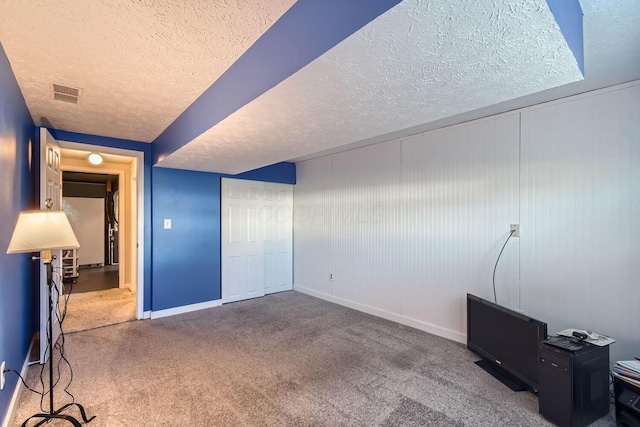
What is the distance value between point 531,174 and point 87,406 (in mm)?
3999

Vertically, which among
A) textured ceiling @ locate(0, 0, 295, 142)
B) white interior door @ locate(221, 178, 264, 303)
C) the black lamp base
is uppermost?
textured ceiling @ locate(0, 0, 295, 142)

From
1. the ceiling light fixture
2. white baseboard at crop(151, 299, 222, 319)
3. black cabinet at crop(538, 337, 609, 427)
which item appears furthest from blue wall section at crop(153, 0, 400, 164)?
the ceiling light fixture

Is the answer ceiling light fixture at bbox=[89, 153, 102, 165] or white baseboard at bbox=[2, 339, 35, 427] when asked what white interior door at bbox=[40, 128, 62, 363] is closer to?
white baseboard at bbox=[2, 339, 35, 427]

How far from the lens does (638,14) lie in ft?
4.91

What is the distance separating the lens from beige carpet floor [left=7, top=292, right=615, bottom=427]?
2.00 metres

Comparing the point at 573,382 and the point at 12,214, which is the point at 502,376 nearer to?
the point at 573,382

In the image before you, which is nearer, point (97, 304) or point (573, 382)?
point (573, 382)

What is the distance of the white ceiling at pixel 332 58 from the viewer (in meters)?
1.17

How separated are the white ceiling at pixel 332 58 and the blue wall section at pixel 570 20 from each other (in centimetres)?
3

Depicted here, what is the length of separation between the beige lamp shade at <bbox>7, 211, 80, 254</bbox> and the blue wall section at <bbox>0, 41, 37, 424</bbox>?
0.93 ft

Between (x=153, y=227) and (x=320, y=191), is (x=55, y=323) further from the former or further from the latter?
(x=320, y=191)

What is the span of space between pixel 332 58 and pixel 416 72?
0.44 meters

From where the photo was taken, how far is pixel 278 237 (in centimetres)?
535

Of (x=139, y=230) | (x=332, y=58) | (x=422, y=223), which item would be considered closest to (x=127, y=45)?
(x=332, y=58)
